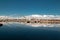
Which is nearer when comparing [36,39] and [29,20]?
[36,39]

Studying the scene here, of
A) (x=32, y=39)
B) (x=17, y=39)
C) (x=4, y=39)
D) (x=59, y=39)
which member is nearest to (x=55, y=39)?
(x=59, y=39)

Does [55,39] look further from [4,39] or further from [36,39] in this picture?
[4,39]

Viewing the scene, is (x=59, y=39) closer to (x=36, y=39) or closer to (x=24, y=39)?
(x=36, y=39)

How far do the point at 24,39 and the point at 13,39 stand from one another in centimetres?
81

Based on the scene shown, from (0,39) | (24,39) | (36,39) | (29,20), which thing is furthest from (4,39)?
(29,20)

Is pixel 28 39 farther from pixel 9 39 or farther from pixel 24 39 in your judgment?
pixel 9 39

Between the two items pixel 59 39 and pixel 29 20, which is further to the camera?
pixel 29 20

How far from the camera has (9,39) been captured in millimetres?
11039

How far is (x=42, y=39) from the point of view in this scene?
11.1 metres

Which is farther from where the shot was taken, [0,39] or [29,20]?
[29,20]

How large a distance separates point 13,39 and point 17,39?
287mm

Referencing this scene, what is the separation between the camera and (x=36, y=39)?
1113 centimetres

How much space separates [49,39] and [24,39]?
183cm

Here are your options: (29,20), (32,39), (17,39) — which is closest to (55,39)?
(32,39)
